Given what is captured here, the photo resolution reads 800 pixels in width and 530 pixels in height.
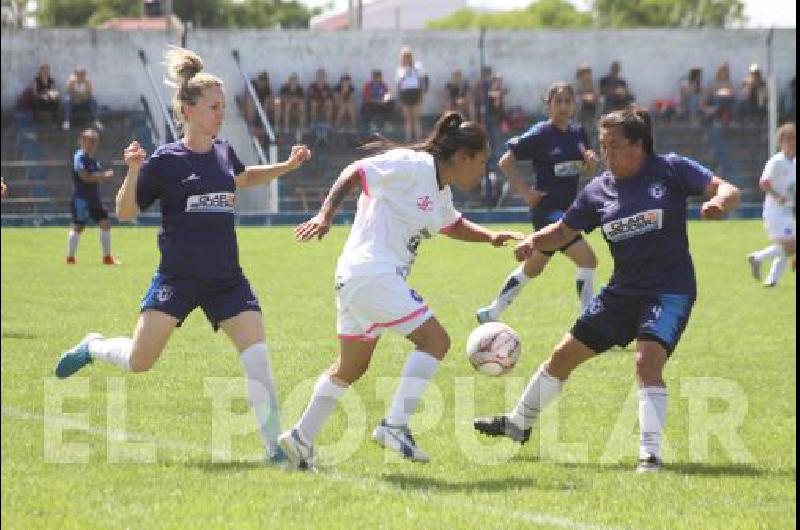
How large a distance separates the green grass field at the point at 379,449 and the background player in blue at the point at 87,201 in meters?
7.17

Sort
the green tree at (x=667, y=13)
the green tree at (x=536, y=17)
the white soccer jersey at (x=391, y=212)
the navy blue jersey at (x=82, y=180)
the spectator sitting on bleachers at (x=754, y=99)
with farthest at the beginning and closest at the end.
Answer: the green tree at (x=536, y=17) → the green tree at (x=667, y=13) → the spectator sitting on bleachers at (x=754, y=99) → the navy blue jersey at (x=82, y=180) → the white soccer jersey at (x=391, y=212)

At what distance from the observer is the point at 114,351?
8461 millimetres

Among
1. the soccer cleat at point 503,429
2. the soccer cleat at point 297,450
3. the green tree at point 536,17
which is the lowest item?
the soccer cleat at point 503,429

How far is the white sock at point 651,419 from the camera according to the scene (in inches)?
311

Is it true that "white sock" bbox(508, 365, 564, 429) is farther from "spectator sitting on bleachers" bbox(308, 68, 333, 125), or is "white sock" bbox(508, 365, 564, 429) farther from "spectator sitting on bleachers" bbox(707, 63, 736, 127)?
"spectator sitting on bleachers" bbox(707, 63, 736, 127)

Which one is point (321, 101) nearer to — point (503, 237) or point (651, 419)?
A: point (503, 237)

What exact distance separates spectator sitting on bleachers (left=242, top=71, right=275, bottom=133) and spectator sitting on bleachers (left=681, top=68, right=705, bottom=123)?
34.1ft

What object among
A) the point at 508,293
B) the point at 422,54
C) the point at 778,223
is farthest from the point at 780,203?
the point at 422,54

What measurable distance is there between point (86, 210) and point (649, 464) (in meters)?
17.4

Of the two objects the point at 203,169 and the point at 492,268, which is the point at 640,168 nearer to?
the point at 203,169

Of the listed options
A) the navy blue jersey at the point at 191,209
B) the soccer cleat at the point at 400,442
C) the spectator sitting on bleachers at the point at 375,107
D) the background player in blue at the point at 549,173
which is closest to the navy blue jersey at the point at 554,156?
the background player in blue at the point at 549,173

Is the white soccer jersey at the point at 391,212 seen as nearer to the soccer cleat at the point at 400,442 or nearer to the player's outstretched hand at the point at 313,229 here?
the player's outstretched hand at the point at 313,229

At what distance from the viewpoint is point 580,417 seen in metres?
9.55

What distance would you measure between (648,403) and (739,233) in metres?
22.5
